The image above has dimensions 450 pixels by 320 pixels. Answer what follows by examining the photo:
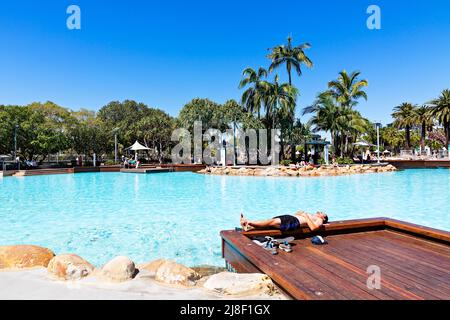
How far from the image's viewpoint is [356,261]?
11.6ft

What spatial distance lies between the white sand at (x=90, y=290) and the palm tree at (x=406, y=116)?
45.7 m

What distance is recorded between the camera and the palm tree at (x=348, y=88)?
27984mm

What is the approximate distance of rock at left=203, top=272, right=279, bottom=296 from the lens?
9.21 feet

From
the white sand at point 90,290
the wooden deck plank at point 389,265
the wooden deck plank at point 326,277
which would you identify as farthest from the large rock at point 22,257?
the wooden deck plank at point 389,265

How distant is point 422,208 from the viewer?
955cm

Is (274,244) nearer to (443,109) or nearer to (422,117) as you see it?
(443,109)

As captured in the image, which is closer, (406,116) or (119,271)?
Answer: (119,271)

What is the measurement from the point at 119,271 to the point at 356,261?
2737 mm

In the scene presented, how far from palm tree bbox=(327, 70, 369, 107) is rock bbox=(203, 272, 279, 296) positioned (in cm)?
2764

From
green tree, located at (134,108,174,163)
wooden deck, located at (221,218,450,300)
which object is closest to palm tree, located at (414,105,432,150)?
green tree, located at (134,108,174,163)
